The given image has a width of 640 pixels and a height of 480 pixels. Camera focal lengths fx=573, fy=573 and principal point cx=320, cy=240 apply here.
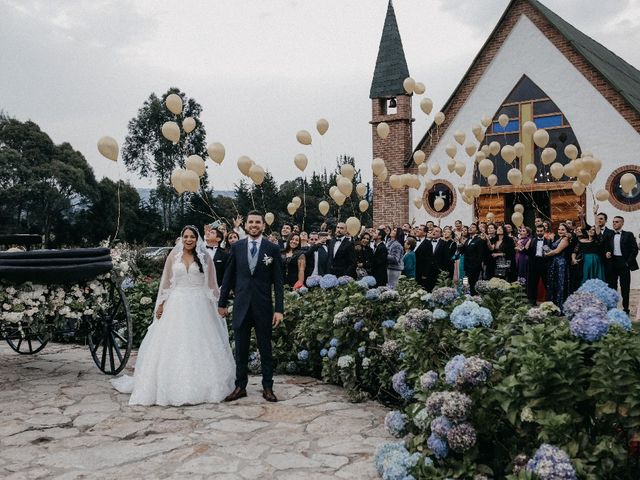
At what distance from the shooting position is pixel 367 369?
5590mm

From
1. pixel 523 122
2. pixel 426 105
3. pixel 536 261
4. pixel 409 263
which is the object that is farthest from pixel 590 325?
pixel 523 122

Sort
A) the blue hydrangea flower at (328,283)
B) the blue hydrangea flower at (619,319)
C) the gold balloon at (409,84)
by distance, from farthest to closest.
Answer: the gold balloon at (409,84) → the blue hydrangea flower at (328,283) → the blue hydrangea flower at (619,319)

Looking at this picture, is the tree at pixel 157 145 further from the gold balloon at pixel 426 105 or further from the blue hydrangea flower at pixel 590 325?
the blue hydrangea flower at pixel 590 325

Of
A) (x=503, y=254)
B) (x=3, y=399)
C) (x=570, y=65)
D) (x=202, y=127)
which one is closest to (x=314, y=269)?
(x=503, y=254)

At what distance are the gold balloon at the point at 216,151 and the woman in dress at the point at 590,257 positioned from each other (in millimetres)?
6947

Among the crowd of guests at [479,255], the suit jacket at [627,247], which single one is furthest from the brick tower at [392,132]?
the suit jacket at [627,247]

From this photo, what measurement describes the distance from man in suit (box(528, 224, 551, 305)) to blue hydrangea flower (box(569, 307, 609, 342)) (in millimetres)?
9099

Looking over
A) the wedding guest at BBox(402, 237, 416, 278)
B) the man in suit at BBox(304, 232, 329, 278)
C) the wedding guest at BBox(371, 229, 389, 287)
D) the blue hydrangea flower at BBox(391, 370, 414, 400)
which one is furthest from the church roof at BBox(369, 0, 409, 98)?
the blue hydrangea flower at BBox(391, 370, 414, 400)

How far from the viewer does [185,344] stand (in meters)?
5.77

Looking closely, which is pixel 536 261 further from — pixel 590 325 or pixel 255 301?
pixel 590 325

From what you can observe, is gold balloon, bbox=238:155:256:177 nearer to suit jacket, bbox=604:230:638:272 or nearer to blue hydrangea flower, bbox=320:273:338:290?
blue hydrangea flower, bbox=320:273:338:290

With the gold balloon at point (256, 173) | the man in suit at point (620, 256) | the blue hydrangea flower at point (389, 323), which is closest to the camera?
the blue hydrangea flower at point (389, 323)

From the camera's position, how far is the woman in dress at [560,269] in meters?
11.2

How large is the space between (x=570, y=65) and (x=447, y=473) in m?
17.7
